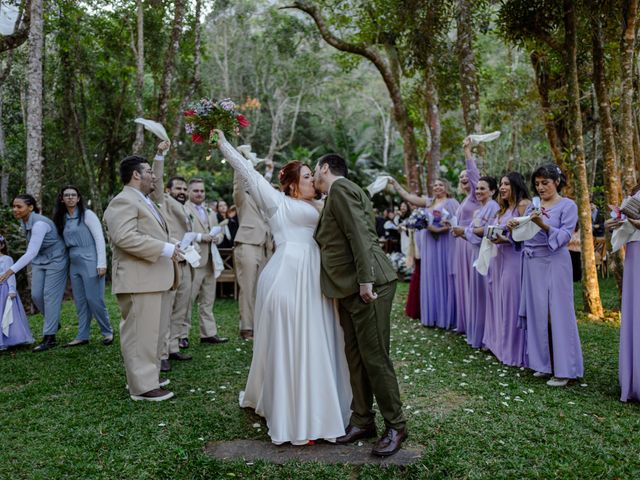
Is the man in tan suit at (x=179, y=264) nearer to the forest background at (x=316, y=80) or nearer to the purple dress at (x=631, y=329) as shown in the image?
the forest background at (x=316, y=80)

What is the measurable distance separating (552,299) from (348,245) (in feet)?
9.04

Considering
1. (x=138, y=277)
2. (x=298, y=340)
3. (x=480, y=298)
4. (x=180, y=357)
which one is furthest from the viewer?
(x=480, y=298)

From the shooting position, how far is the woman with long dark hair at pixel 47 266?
764 cm

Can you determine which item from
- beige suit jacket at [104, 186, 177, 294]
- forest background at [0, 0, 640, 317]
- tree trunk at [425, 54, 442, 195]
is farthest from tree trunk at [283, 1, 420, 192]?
beige suit jacket at [104, 186, 177, 294]

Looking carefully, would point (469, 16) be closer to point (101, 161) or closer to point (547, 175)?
point (547, 175)

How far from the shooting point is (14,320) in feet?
25.4

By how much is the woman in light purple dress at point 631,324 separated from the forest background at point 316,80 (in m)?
3.10

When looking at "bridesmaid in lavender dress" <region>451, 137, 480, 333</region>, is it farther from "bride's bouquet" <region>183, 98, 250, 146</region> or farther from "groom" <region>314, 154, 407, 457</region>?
"groom" <region>314, 154, 407, 457</region>

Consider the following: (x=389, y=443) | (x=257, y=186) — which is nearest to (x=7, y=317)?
(x=257, y=186)

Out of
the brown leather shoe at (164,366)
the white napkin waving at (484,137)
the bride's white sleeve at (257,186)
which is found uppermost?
the white napkin waving at (484,137)

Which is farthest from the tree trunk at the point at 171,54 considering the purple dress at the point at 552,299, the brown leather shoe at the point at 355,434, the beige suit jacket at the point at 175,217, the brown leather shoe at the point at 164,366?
the brown leather shoe at the point at 355,434

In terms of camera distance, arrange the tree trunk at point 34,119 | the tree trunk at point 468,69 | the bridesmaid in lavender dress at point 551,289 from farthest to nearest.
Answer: the tree trunk at point 34,119 → the tree trunk at point 468,69 → the bridesmaid in lavender dress at point 551,289

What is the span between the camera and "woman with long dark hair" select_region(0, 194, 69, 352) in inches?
301

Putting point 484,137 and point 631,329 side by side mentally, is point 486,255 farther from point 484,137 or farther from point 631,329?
point 631,329
